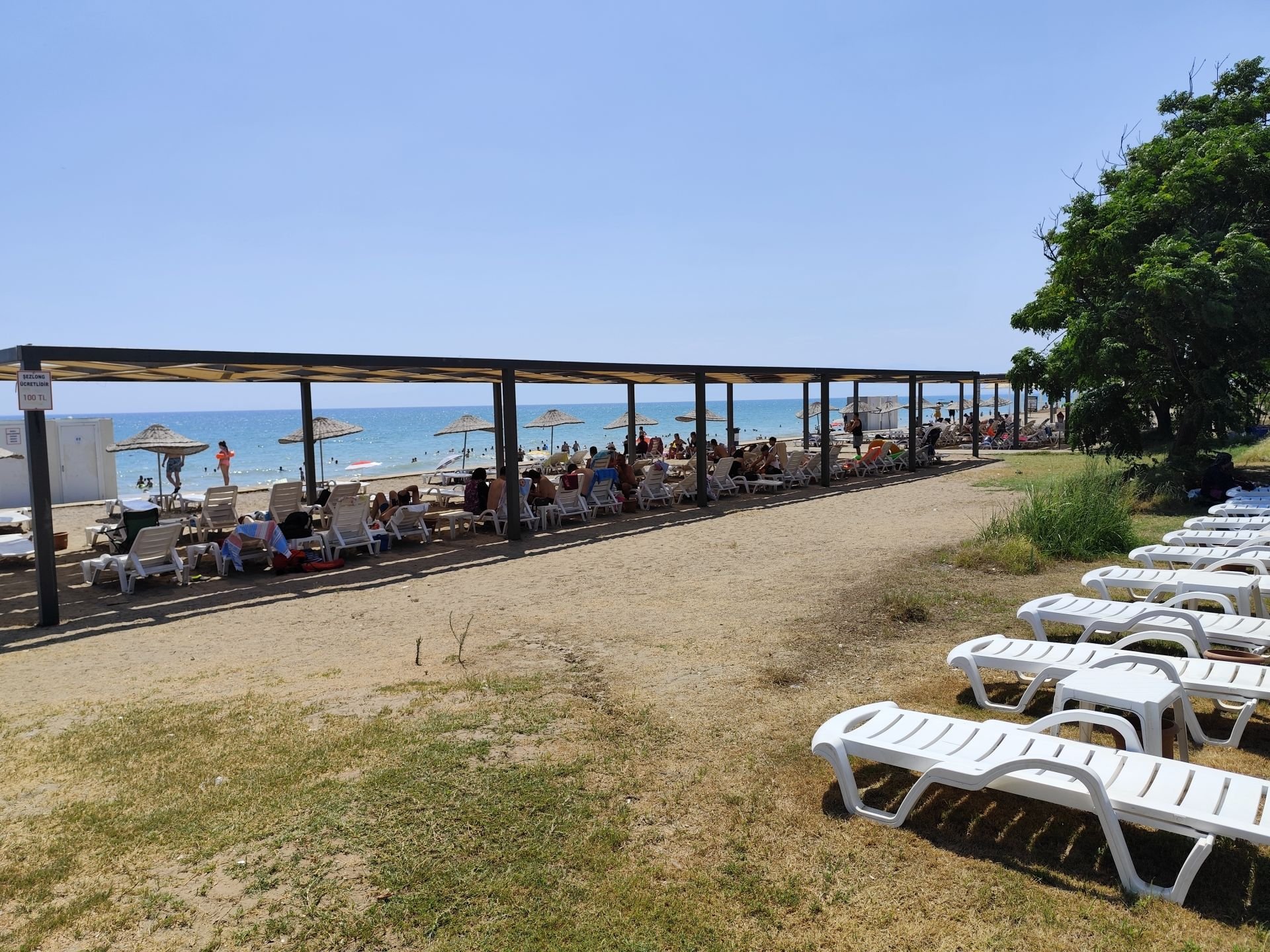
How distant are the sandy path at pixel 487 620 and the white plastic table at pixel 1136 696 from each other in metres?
1.77

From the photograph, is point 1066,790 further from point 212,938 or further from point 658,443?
point 658,443

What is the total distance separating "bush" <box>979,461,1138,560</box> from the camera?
865cm

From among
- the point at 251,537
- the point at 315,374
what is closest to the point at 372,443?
the point at 315,374

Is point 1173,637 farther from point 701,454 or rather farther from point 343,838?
point 701,454

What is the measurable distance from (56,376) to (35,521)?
4.69m

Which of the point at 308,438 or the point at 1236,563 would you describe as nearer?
the point at 1236,563

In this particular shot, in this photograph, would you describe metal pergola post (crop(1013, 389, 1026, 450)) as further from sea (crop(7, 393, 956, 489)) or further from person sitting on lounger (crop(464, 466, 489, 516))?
person sitting on lounger (crop(464, 466, 489, 516))

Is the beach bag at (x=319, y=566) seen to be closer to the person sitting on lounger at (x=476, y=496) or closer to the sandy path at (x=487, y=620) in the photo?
the sandy path at (x=487, y=620)

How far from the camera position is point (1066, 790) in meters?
3.02

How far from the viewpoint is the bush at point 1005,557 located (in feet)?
26.4

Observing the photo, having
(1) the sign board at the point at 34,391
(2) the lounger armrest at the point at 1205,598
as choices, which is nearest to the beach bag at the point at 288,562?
(1) the sign board at the point at 34,391

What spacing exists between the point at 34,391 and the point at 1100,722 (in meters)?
8.27

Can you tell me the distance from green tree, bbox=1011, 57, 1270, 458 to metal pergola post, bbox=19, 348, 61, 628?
1269 cm

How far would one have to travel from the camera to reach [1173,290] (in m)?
11.0
